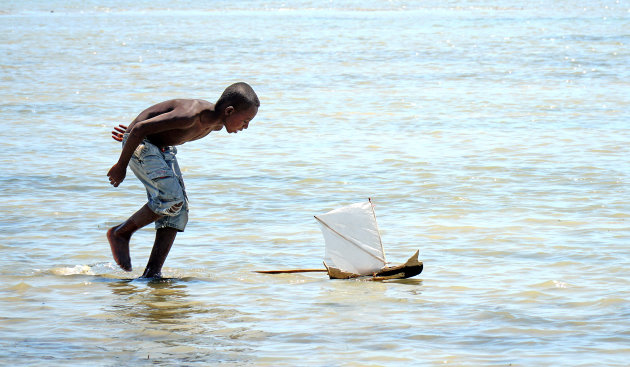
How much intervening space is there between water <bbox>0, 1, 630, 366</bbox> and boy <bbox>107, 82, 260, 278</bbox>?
1.24ft

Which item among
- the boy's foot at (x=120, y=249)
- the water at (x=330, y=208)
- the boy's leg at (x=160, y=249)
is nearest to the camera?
the water at (x=330, y=208)

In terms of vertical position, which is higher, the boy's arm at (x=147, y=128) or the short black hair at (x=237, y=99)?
the short black hair at (x=237, y=99)

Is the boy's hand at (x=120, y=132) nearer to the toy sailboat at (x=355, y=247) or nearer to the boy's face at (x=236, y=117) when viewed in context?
the boy's face at (x=236, y=117)

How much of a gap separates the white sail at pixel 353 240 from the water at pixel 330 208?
17cm

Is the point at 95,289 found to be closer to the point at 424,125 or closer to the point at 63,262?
the point at 63,262

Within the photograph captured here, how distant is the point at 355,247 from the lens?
6469 millimetres

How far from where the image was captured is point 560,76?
19672mm

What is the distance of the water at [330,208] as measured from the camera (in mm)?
5246

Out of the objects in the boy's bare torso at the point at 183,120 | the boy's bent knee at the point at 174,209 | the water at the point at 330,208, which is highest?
the boy's bare torso at the point at 183,120

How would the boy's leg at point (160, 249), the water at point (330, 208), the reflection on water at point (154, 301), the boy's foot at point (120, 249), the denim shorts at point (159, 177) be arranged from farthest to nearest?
the boy's foot at point (120, 249)
the boy's leg at point (160, 249)
the denim shorts at point (159, 177)
the reflection on water at point (154, 301)
the water at point (330, 208)

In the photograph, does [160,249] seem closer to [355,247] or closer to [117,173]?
[117,173]

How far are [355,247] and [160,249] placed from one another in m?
1.19

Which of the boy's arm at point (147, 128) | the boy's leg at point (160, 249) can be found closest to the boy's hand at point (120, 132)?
the boy's arm at point (147, 128)

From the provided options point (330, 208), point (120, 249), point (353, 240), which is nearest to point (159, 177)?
point (120, 249)
